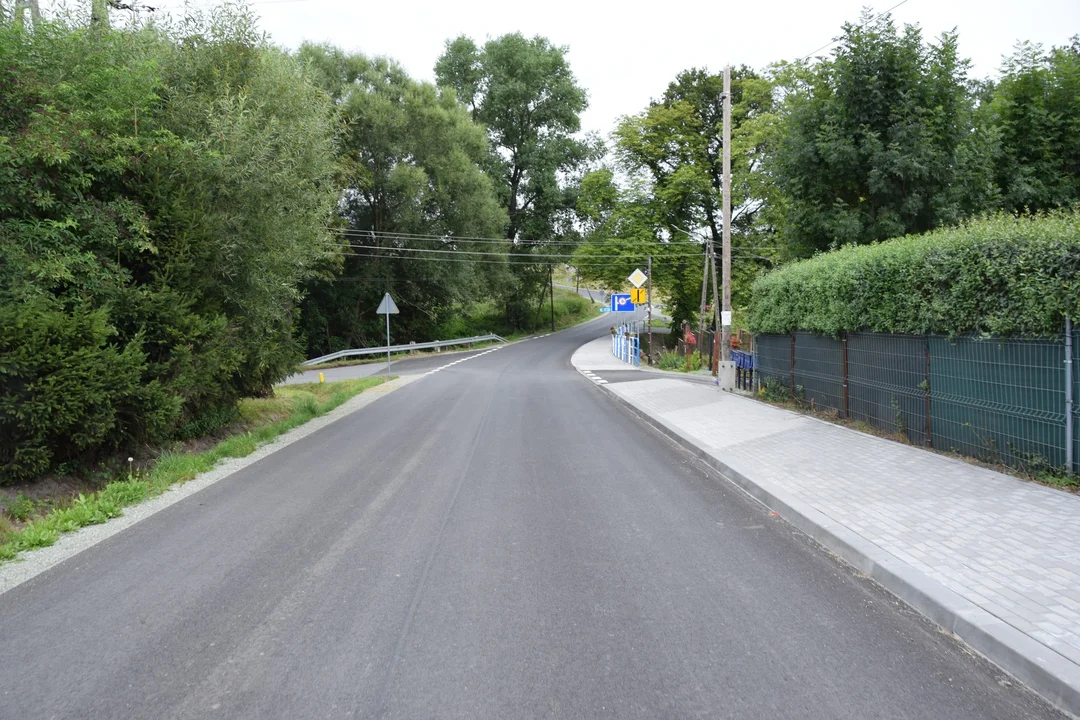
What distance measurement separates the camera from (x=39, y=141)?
811 cm

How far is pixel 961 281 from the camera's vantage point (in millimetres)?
8328

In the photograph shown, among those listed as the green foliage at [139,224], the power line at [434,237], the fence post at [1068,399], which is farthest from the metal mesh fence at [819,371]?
the power line at [434,237]

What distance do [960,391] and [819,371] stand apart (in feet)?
15.0

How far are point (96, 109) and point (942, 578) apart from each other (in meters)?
10.7

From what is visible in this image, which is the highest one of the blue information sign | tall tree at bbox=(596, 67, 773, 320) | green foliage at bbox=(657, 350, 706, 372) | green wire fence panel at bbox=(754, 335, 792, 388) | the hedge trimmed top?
tall tree at bbox=(596, 67, 773, 320)

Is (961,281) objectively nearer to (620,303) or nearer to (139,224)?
(139,224)

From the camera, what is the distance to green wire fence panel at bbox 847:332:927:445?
31.8 feet

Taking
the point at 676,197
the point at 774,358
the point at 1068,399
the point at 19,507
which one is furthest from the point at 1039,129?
the point at 676,197

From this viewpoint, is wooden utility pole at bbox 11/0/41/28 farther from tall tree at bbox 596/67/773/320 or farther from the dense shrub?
tall tree at bbox 596/67/773/320

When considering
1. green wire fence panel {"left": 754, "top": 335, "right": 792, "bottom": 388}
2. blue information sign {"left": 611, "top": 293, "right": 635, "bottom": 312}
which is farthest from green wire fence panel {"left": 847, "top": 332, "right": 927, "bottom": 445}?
blue information sign {"left": 611, "top": 293, "right": 635, "bottom": 312}

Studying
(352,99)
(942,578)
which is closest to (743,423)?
(942,578)

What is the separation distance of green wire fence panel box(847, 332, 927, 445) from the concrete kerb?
13.1 ft

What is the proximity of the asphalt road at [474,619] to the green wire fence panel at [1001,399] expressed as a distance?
3.02 metres

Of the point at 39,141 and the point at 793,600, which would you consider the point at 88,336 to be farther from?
the point at 793,600
